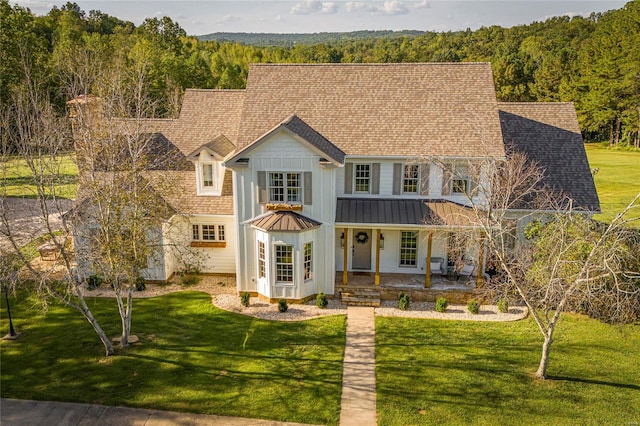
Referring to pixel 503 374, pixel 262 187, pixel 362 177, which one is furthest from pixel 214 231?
pixel 503 374

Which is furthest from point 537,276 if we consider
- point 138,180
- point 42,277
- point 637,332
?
point 42,277

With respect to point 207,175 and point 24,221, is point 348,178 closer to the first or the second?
point 207,175

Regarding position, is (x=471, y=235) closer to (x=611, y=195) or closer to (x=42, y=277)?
(x=42, y=277)

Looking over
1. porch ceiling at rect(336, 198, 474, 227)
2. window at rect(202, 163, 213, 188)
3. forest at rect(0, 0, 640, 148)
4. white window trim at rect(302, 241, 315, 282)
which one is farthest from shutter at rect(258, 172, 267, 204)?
forest at rect(0, 0, 640, 148)

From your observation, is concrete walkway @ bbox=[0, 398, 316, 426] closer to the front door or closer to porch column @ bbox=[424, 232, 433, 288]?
porch column @ bbox=[424, 232, 433, 288]

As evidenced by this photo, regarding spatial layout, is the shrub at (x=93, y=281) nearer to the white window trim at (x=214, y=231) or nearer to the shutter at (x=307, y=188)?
the white window trim at (x=214, y=231)

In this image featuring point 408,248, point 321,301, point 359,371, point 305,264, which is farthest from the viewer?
point 408,248

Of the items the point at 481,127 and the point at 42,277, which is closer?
the point at 42,277
